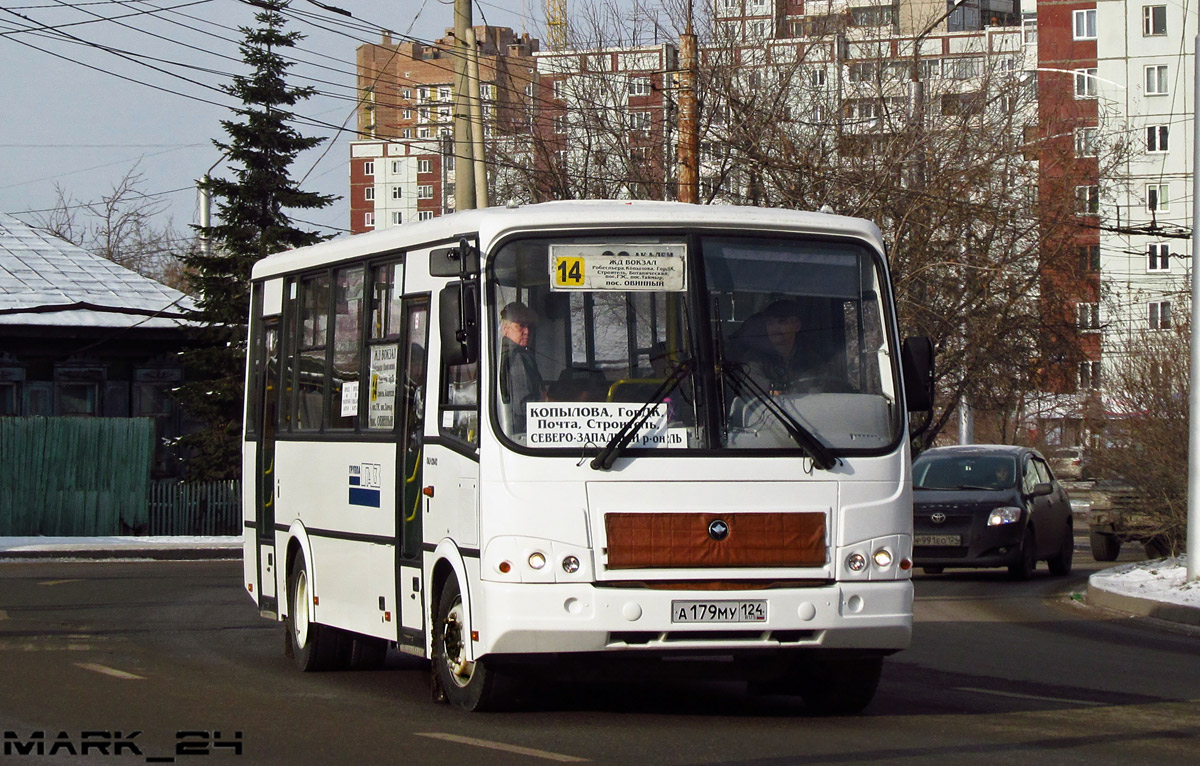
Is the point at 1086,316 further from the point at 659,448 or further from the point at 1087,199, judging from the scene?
the point at 659,448

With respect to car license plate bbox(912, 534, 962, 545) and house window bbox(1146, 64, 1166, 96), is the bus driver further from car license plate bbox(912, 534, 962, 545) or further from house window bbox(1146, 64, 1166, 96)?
house window bbox(1146, 64, 1166, 96)

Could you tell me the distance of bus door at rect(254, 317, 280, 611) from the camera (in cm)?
1316

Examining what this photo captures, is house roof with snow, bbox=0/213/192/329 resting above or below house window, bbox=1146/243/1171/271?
below

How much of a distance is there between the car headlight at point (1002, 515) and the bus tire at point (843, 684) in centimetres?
1171

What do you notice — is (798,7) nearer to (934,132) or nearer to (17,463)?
(934,132)

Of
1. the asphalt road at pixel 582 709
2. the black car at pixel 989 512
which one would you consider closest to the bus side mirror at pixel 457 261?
the asphalt road at pixel 582 709

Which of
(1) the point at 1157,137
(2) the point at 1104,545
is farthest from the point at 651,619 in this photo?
(1) the point at 1157,137

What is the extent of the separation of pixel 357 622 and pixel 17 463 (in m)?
23.4

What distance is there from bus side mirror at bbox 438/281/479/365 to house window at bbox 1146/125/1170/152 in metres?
74.4

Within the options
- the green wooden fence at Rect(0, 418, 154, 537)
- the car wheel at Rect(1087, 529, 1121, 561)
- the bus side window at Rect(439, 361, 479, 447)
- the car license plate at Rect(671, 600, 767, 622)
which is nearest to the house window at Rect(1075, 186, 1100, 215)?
the car wheel at Rect(1087, 529, 1121, 561)

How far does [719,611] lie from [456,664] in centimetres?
163

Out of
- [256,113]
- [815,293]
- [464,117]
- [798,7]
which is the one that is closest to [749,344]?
[815,293]

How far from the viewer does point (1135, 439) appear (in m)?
22.8

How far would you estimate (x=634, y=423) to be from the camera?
9.13 metres
